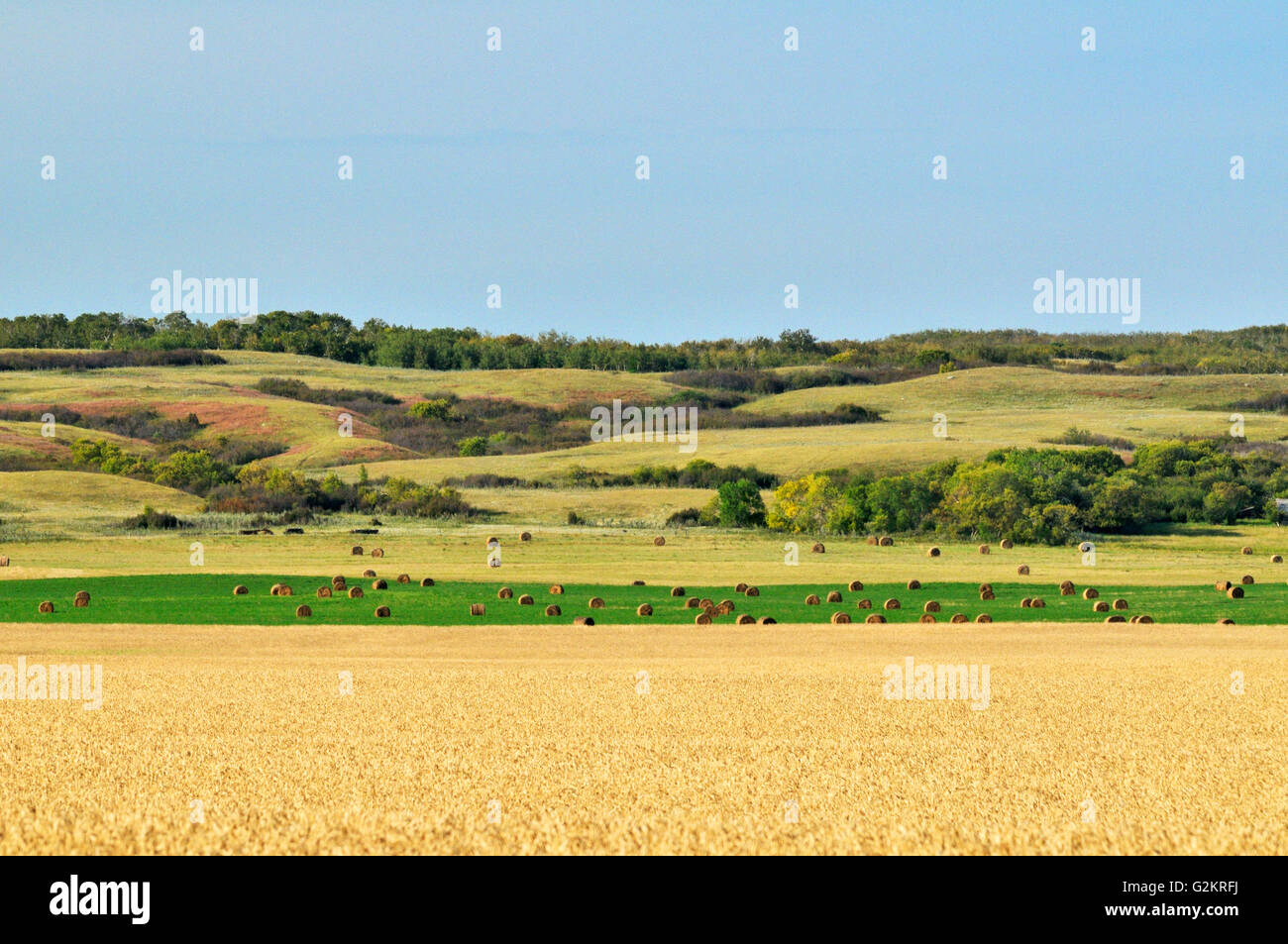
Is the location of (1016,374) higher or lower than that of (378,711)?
higher

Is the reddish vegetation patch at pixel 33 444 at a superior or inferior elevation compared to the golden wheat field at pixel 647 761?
superior

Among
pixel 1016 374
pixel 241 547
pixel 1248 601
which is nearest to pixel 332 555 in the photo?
pixel 241 547

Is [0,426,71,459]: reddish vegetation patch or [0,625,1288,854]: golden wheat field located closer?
[0,625,1288,854]: golden wheat field

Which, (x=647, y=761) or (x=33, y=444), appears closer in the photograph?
(x=647, y=761)

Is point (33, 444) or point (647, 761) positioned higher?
point (33, 444)

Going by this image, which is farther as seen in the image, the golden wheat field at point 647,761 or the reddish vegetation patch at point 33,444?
the reddish vegetation patch at point 33,444

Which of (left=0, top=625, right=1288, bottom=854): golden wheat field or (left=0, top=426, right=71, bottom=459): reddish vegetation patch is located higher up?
(left=0, top=426, right=71, bottom=459): reddish vegetation patch

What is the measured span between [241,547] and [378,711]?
39.6m

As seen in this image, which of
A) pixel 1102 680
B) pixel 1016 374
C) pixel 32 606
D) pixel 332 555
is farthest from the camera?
pixel 1016 374

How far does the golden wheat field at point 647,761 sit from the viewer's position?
7.63 m

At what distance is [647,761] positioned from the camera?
10656 millimetres

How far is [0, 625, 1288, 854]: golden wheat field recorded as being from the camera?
763 centimetres
